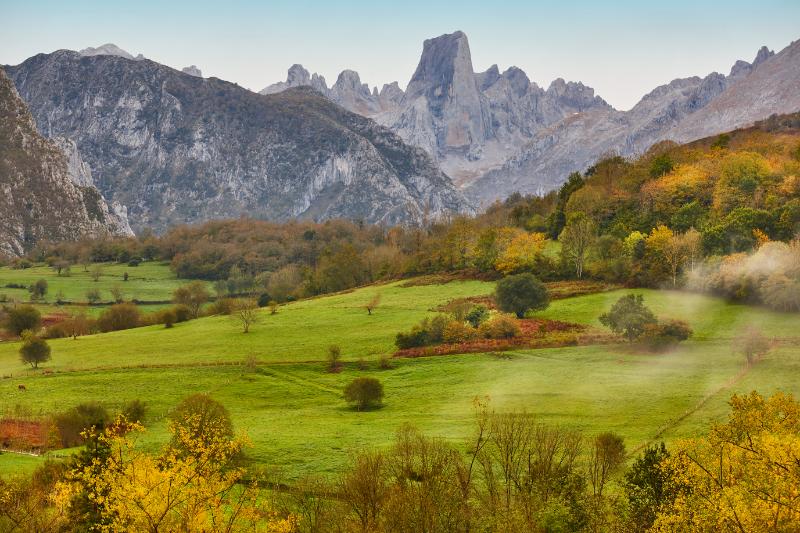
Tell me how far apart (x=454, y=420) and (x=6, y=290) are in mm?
143176

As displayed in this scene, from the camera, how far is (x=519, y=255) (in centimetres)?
10725

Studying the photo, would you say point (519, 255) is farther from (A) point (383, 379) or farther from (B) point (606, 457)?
(B) point (606, 457)

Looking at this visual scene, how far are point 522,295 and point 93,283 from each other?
12453cm

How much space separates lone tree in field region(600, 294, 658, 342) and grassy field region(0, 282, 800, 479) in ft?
8.03

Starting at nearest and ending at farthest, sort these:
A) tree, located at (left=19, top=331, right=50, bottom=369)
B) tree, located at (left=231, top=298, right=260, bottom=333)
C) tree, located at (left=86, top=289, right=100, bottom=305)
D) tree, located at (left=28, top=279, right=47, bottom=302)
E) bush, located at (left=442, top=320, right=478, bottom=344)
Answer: bush, located at (left=442, top=320, right=478, bottom=344), tree, located at (left=19, top=331, right=50, bottom=369), tree, located at (left=231, top=298, right=260, bottom=333), tree, located at (left=86, top=289, right=100, bottom=305), tree, located at (left=28, top=279, right=47, bottom=302)

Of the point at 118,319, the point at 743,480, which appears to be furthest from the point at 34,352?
the point at 743,480

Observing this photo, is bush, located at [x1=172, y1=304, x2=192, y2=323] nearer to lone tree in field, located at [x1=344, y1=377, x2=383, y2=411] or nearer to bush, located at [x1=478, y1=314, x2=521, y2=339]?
bush, located at [x1=478, y1=314, x2=521, y2=339]

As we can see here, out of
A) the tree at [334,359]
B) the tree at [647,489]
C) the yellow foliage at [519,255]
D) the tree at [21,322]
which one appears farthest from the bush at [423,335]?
the tree at [21,322]

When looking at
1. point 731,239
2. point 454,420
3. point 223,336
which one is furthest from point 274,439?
point 731,239

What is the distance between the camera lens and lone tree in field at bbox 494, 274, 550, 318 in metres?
81.6

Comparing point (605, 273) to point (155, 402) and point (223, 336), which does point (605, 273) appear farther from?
point (155, 402)

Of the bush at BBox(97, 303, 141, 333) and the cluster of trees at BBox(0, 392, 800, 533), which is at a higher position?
the bush at BBox(97, 303, 141, 333)

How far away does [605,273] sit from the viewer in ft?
315

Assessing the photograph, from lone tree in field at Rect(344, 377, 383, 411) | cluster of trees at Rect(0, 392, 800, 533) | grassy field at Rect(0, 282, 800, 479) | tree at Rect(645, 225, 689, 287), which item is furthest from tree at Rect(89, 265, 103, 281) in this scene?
cluster of trees at Rect(0, 392, 800, 533)
